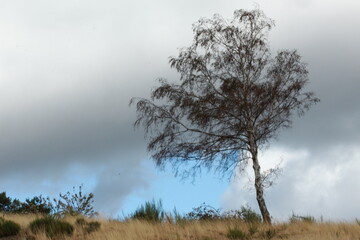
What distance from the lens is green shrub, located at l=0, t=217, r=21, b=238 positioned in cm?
1758

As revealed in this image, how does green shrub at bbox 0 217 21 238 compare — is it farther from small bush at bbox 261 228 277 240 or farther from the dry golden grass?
small bush at bbox 261 228 277 240

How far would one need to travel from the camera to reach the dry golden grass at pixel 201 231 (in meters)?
16.9

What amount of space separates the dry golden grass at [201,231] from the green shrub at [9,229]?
9.2 inches

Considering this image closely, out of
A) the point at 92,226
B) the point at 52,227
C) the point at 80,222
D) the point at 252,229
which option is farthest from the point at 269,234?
the point at 52,227

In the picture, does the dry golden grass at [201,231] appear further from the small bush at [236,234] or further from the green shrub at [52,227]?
the green shrub at [52,227]

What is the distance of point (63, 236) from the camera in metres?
17.1

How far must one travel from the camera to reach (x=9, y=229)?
17.6 meters

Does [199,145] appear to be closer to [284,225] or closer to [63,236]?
[284,225]

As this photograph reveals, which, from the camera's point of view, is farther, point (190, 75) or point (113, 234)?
point (190, 75)

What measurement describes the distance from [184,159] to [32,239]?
7.57 m

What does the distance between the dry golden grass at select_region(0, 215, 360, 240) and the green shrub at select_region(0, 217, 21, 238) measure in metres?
0.23

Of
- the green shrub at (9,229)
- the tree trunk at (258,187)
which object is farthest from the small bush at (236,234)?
the green shrub at (9,229)

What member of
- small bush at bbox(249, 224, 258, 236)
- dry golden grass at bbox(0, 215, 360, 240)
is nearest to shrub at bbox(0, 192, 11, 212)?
dry golden grass at bbox(0, 215, 360, 240)

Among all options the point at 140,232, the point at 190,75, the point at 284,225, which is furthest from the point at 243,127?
the point at 140,232
